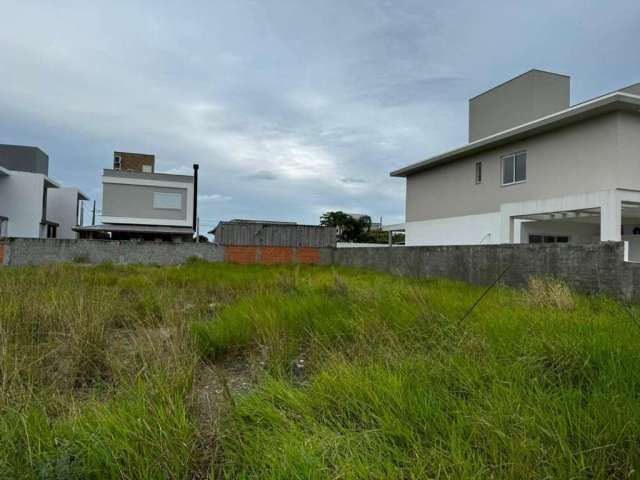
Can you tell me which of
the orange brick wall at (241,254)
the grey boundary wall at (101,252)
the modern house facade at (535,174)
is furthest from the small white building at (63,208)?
the modern house facade at (535,174)

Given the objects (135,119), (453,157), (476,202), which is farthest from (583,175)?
(135,119)

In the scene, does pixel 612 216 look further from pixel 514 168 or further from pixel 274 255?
pixel 274 255

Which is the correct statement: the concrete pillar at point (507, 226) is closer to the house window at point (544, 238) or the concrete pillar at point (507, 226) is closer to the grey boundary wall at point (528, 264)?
the house window at point (544, 238)

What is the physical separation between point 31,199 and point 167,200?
852 cm

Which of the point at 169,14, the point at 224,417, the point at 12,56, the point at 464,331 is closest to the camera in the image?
the point at 224,417

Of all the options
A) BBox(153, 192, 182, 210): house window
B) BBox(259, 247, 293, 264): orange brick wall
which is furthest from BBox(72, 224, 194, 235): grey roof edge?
BBox(259, 247, 293, 264): orange brick wall

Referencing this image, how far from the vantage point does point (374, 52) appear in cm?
1063

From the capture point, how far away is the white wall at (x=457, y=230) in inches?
568

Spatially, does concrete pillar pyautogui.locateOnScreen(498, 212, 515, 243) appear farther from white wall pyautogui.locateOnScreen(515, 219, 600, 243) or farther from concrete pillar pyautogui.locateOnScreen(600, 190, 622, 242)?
concrete pillar pyautogui.locateOnScreen(600, 190, 622, 242)

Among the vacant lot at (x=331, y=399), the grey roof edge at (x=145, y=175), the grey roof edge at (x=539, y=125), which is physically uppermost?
the grey roof edge at (x=145, y=175)

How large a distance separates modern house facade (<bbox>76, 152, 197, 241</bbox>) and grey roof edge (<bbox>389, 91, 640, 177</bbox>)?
18586 millimetres

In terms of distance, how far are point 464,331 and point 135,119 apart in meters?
14.6

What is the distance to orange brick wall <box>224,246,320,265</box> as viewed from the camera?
17484 mm

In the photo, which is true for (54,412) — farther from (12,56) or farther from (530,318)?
(12,56)
